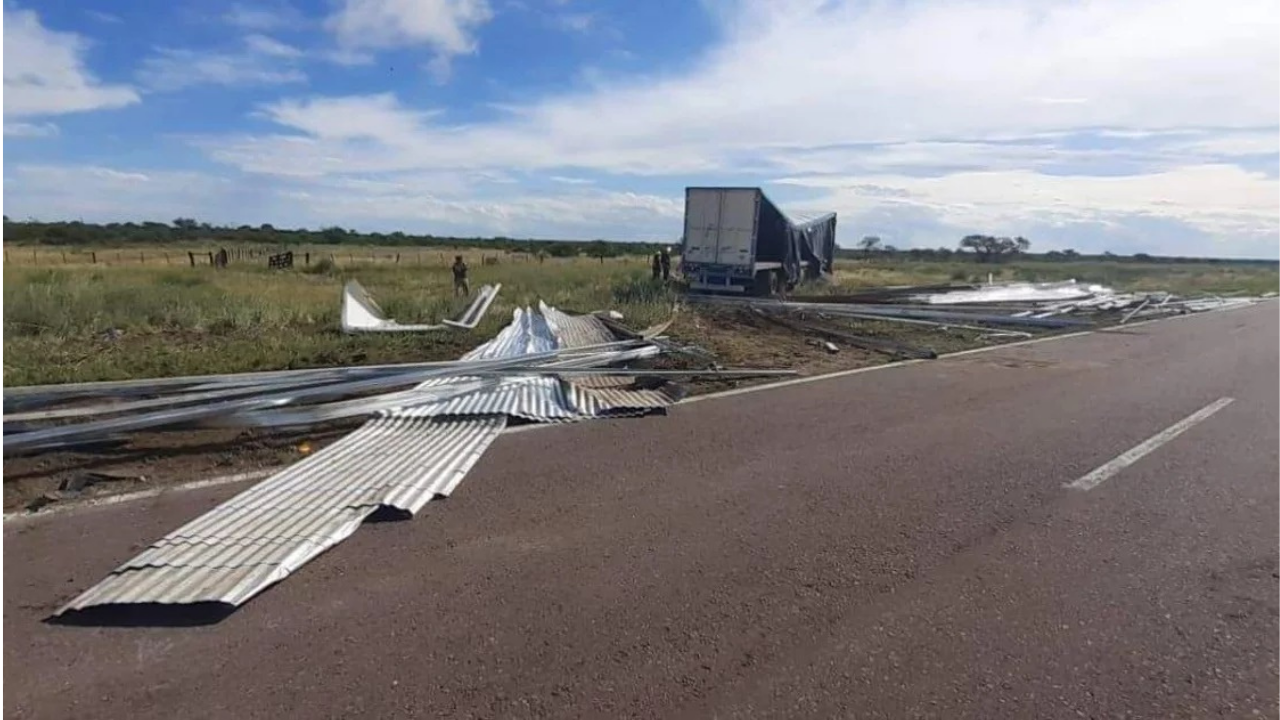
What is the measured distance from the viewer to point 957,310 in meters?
23.0

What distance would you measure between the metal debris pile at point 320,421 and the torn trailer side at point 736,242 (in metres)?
15.5

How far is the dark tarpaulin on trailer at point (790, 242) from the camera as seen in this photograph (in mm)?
27266

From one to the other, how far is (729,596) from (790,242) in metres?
25.4

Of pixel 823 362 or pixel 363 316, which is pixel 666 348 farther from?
pixel 363 316

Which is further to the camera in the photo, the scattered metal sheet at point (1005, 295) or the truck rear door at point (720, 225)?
the scattered metal sheet at point (1005, 295)

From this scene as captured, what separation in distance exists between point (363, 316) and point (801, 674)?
13.3 metres

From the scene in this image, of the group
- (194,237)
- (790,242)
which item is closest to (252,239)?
(194,237)

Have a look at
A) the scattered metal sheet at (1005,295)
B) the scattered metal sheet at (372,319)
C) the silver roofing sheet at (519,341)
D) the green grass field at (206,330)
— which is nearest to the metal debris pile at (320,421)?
the silver roofing sheet at (519,341)

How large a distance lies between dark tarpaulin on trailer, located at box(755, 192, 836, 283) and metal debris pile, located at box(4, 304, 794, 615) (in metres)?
17.0

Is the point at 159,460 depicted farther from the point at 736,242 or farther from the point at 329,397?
the point at 736,242

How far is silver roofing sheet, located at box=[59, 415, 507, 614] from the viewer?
155 inches

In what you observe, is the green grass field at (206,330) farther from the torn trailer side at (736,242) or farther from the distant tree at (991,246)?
the distant tree at (991,246)

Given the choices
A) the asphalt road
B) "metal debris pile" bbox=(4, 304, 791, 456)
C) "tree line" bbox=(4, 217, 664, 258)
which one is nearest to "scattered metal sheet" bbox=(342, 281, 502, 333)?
"metal debris pile" bbox=(4, 304, 791, 456)

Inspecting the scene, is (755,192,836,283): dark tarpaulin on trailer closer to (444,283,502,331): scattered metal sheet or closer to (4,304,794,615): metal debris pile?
(444,283,502,331): scattered metal sheet
